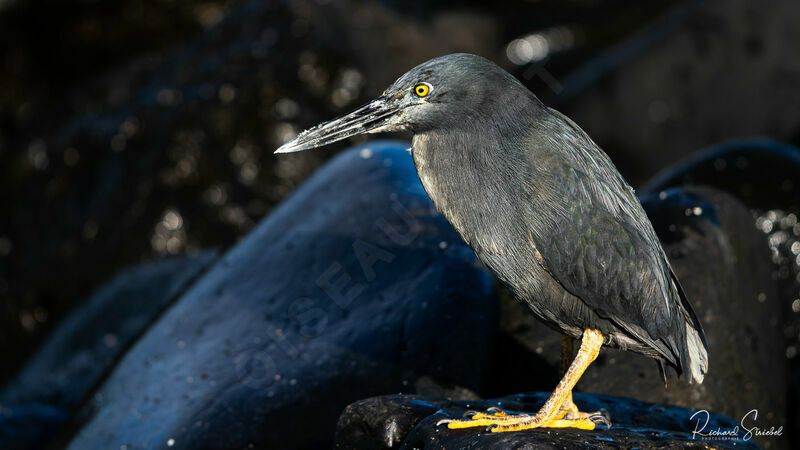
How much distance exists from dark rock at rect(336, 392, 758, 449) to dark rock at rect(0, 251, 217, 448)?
3444mm

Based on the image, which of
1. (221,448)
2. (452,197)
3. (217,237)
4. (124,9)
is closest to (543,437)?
(452,197)

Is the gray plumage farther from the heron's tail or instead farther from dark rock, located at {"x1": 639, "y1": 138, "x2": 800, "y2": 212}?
dark rock, located at {"x1": 639, "y1": 138, "x2": 800, "y2": 212}

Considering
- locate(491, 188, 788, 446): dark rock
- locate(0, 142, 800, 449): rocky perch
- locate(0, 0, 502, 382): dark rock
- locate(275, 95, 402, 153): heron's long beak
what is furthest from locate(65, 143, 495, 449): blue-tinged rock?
locate(0, 0, 502, 382): dark rock

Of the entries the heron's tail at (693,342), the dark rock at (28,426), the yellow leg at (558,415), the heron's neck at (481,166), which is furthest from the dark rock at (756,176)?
the dark rock at (28,426)

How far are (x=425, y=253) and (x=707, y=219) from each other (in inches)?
65.7

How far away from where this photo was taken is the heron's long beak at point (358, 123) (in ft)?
12.9

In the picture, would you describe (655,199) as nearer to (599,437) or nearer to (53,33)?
(599,437)

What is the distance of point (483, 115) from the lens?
155 inches

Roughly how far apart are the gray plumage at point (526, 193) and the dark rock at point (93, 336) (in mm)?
3615

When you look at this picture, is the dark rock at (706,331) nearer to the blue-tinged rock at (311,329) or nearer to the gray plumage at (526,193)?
the blue-tinged rock at (311,329)

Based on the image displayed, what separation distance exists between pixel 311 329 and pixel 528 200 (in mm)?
1975
